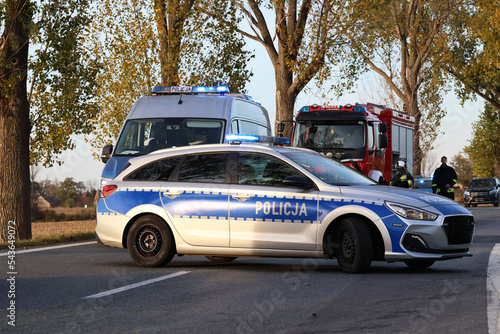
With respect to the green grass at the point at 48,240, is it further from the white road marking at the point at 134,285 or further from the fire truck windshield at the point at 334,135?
the fire truck windshield at the point at 334,135

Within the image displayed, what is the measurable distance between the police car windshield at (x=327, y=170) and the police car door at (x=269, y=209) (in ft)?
0.79

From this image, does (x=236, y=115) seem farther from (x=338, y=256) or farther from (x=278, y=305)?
(x=278, y=305)

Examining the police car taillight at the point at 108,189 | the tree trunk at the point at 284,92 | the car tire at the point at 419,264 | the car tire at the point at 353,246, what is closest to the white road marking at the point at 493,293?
the car tire at the point at 419,264

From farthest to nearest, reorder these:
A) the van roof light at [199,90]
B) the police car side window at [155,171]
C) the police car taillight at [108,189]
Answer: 1. the van roof light at [199,90]
2. the police car taillight at [108,189]
3. the police car side window at [155,171]

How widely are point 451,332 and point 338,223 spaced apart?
12.8 feet

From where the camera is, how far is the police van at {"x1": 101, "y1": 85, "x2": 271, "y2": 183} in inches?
587

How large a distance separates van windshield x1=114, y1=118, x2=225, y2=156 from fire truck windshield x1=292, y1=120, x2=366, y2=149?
19.1 ft

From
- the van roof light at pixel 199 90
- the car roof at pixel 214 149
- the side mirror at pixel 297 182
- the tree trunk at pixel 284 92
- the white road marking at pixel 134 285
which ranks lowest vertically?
the white road marking at pixel 134 285

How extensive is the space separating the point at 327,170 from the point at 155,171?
2.23 m

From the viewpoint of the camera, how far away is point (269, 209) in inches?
399

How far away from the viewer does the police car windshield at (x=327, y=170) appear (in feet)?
33.8

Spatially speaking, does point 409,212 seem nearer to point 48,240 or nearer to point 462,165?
point 48,240

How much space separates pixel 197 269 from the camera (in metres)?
10.6

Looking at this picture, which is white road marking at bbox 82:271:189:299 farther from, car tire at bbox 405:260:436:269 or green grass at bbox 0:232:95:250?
green grass at bbox 0:232:95:250
